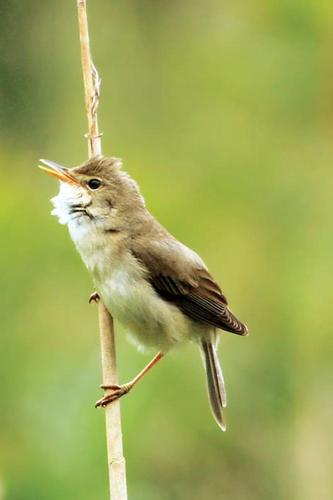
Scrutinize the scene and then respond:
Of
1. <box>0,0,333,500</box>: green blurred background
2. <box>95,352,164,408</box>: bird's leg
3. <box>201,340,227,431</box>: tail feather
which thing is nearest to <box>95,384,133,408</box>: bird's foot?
<box>95,352,164,408</box>: bird's leg

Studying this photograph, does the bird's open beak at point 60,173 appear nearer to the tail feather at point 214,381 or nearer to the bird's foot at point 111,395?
the bird's foot at point 111,395

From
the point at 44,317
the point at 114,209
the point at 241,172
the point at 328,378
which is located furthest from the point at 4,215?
the point at 328,378

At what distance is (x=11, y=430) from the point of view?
12.7 ft

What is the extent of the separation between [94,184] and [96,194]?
4 cm

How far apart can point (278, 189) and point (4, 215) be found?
1.19 meters

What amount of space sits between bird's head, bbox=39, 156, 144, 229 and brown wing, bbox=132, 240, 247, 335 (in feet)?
0.54

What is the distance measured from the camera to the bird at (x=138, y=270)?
3725 millimetres

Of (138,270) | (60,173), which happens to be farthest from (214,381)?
(60,173)

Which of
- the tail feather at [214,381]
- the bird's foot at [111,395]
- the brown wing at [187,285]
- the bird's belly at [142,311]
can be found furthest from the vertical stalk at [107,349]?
the tail feather at [214,381]

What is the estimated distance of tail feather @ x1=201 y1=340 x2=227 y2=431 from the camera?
13.1 ft

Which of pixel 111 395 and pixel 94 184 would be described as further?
pixel 94 184

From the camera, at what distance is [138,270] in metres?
3.88

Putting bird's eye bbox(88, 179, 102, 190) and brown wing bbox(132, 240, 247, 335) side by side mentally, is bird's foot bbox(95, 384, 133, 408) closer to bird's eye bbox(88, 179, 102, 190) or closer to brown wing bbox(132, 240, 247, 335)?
brown wing bbox(132, 240, 247, 335)

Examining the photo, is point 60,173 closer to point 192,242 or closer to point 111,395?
point 111,395
